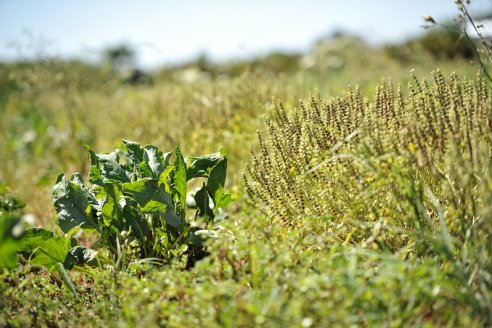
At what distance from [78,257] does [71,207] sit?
0.26 m

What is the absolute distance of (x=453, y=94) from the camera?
208 cm

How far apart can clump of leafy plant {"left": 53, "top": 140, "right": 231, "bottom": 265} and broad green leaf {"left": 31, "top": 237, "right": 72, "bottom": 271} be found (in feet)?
0.29

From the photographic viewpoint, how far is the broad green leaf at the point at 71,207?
2.47 m

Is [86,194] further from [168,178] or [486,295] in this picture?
[486,295]

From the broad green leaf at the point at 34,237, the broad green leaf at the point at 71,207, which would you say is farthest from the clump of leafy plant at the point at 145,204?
the broad green leaf at the point at 34,237

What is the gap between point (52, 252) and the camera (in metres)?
2.38

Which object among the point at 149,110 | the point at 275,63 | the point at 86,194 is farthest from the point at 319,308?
the point at 275,63

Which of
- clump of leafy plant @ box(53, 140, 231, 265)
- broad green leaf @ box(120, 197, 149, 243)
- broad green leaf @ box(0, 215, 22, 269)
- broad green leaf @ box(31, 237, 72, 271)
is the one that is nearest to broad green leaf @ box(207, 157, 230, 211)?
clump of leafy plant @ box(53, 140, 231, 265)

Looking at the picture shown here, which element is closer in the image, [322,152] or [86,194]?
[322,152]

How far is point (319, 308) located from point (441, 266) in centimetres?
76

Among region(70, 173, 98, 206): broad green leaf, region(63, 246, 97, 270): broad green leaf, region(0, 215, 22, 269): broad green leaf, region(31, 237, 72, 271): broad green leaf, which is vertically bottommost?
region(63, 246, 97, 270): broad green leaf

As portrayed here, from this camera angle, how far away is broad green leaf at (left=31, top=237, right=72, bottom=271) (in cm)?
236

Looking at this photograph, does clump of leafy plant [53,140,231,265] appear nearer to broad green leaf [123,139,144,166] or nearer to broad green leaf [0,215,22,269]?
broad green leaf [123,139,144,166]

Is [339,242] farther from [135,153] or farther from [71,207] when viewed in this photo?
[71,207]
